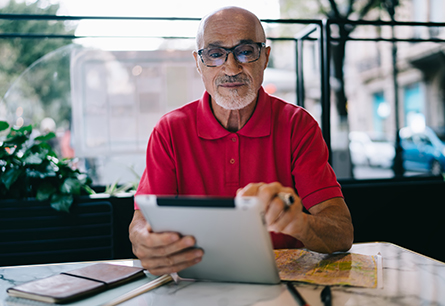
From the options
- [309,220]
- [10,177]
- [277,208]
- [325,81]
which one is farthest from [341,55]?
[277,208]

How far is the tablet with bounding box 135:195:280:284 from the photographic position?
0.85m

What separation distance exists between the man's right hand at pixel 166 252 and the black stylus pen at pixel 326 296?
0.32m

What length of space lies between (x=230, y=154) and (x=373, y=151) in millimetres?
12687

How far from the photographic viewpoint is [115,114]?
4324 mm

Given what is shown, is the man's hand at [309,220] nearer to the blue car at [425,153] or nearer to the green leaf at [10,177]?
the green leaf at [10,177]

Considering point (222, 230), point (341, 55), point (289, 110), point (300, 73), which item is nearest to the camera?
point (222, 230)

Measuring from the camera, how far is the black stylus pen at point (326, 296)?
2.91 ft

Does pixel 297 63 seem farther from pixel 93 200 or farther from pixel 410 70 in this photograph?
pixel 410 70

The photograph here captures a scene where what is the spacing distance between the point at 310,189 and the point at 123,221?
150cm

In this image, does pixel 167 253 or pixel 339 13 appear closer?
pixel 167 253

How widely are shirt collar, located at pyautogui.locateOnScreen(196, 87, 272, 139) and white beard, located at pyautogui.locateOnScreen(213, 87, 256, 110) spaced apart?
67 mm

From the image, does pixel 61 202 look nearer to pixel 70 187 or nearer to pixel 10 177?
pixel 70 187

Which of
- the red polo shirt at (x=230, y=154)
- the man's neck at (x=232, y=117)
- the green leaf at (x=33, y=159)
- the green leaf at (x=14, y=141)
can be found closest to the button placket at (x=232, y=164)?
the red polo shirt at (x=230, y=154)

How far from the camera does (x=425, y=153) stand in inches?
400
